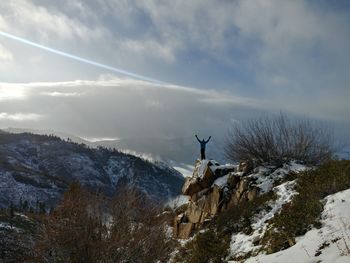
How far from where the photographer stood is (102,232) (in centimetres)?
1498

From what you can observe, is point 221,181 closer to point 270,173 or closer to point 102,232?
point 270,173

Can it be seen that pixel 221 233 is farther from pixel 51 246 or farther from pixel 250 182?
pixel 51 246

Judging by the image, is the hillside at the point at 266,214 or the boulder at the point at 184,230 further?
the boulder at the point at 184,230

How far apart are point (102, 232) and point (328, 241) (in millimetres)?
8459

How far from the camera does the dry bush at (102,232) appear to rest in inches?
568

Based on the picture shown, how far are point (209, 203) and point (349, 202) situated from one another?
44.2ft

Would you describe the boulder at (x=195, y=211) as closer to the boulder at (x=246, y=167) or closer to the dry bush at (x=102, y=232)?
the boulder at (x=246, y=167)

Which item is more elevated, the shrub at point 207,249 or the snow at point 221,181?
the snow at point 221,181

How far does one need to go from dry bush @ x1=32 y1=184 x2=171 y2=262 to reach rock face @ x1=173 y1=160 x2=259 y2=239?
8.10 meters

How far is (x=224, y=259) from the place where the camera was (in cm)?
1532

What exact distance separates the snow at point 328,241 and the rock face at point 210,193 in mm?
9198

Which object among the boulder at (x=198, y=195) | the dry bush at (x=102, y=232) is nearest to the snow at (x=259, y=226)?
the dry bush at (x=102, y=232)

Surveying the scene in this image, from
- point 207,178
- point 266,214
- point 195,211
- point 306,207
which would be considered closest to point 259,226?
point 266,214

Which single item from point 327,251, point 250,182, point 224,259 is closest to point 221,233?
point 224,259
